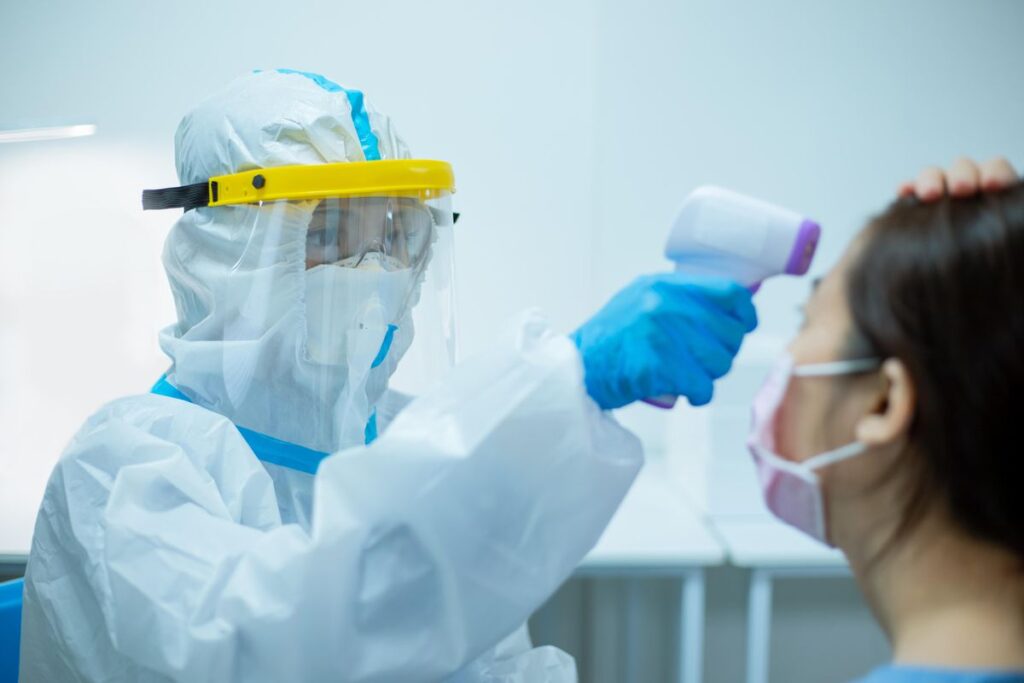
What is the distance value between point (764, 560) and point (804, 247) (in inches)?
44.3

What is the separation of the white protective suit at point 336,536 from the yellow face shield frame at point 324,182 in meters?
0.32

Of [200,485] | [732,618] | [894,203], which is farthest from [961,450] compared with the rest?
[732,618]

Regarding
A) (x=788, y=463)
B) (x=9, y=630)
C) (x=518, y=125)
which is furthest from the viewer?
(x=518, y=125)

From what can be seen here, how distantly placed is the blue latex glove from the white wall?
1283 millimetres

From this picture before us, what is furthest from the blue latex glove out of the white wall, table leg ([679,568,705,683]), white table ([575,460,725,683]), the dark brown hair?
the white wall

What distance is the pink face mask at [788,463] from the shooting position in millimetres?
734

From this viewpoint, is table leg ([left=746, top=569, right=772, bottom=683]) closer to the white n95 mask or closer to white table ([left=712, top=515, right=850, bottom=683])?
white table ([left=712, top=515, right=850, bottom=683])

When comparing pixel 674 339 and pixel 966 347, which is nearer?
pixel 966 347

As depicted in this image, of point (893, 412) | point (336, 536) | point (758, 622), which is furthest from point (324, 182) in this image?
point (758, 622)

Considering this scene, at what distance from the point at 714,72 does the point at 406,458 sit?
1.87 m

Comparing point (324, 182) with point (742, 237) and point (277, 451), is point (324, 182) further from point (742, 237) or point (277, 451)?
point (742, 237)

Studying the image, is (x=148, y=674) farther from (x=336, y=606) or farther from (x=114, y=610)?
(x=336, y=606)

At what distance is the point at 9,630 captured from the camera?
1.24 meters

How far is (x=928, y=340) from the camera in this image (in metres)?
0.65
